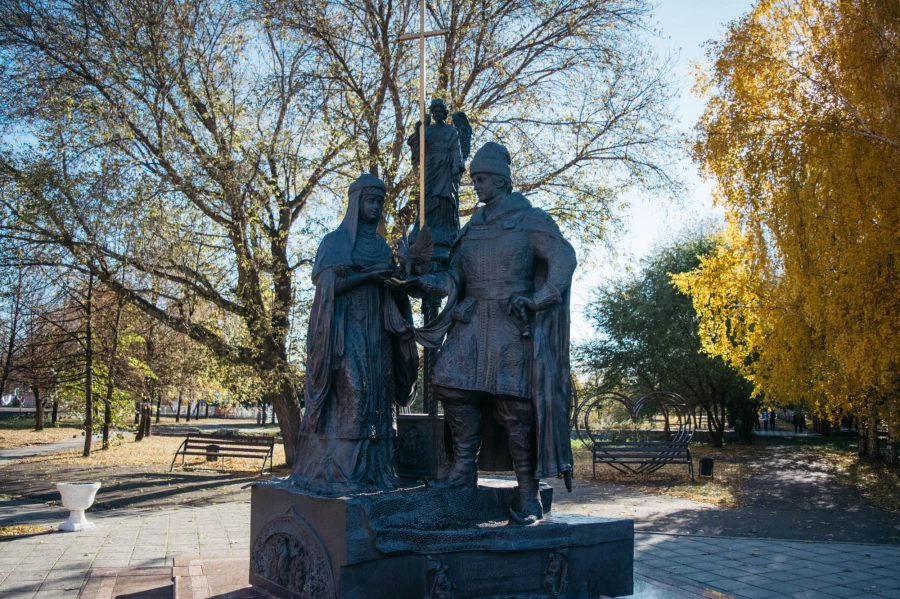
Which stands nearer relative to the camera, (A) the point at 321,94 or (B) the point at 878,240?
(B) the point at 878,240

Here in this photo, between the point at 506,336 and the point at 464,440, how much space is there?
732mm

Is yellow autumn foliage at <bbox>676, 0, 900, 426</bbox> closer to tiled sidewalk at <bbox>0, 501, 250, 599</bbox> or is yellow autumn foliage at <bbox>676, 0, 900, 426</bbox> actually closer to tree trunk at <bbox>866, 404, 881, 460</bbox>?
tree trunk at <bbox>866, 404, 881, 460</bbox>

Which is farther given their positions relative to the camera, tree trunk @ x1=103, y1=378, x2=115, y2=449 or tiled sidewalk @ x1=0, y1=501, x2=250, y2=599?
tree trunk @ x1=103, y1=378, x2=115, y2=449

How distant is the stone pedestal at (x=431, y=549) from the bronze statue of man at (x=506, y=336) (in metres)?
0.22

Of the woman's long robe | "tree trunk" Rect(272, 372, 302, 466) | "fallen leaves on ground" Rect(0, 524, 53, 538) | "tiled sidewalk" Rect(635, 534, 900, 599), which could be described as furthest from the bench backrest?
the woman's long robe

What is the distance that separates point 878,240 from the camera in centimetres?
1186

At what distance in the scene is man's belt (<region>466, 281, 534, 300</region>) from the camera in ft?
16.1

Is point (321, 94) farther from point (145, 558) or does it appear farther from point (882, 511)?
A: point (882, 511)

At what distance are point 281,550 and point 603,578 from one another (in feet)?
6.45

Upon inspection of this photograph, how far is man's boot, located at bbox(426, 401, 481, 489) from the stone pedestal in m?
0.13

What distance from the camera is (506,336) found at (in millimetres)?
4836

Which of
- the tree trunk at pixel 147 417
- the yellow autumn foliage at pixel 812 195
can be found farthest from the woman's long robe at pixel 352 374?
the tree trunk at pixel 147 417

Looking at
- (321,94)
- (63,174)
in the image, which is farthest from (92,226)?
(321,94)

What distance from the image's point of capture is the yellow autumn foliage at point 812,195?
12023mm
